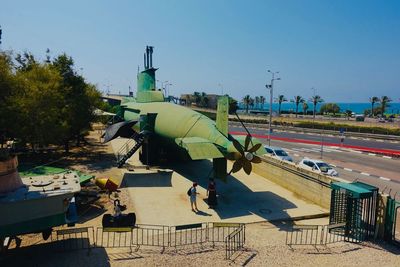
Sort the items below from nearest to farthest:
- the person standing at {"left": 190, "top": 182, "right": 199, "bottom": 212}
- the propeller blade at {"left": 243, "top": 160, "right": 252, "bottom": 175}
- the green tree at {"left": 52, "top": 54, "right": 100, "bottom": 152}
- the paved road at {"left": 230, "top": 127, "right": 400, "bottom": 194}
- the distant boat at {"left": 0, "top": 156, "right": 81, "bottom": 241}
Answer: the distant boat at {"left": 0, "top": 156, "right": 81, "bottom": 241} < the propeller blade at {"left": 243, "top": 160, "right": 252, "bottom": 175} < the person standing at {"left": 190, "top": 182, "right": 199, "bottom": 212} < the paved road at {"left": 230, "top": 127, "right": 400, "bottom": 194} < the green tree at {"left": 52, "top": 54, "right": 100, "bottom": 152}

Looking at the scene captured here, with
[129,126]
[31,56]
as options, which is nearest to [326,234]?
[129,126]

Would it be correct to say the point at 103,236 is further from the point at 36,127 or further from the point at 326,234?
the point at 36,127

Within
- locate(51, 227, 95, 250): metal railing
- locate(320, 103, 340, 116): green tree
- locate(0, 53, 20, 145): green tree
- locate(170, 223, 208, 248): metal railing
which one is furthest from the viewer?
locate(320, 103, 340, 116): green tree

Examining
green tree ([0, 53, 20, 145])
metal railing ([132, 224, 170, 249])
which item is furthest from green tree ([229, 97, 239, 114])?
green tree ([0, 53, 20, 145])

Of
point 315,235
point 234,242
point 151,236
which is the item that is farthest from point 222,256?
point 315,235

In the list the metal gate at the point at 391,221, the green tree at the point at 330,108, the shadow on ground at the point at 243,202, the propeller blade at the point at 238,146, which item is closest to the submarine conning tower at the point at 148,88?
the shadow on ground at the point at 243,202

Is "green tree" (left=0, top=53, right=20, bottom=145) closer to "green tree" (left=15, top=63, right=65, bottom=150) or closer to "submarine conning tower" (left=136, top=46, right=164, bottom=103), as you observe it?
"green tree" (left=15, top=63, right=65, bottom=150)
